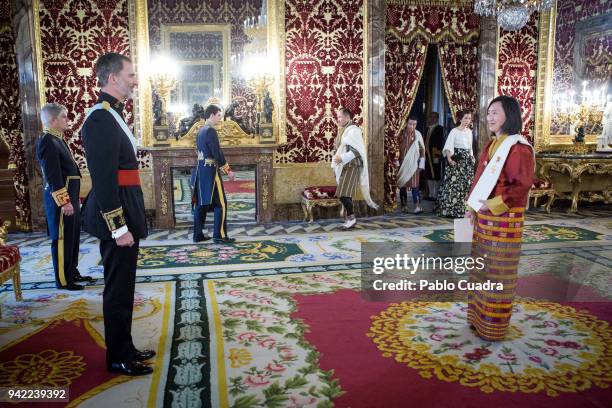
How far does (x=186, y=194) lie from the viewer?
7848 mm

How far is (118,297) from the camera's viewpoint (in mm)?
2893

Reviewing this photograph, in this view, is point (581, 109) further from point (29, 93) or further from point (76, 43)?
point (29, 93)

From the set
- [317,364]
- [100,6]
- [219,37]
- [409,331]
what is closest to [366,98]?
[219,37]

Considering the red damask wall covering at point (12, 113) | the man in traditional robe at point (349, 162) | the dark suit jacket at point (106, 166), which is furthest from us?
the red damask wall covering at point (12, 113)

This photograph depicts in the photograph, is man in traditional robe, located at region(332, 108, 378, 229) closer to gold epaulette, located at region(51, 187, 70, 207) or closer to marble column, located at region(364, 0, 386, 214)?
marble column, located at region(364, 0, 386, 214)

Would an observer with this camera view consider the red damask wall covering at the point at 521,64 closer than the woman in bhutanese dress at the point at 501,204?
No

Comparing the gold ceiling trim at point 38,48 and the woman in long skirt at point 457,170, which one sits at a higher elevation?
the gold ceiling trim at point 38,48

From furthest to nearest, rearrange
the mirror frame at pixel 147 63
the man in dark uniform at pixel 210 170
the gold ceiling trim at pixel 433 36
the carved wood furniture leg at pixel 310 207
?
1. the gold ceiling trim at pixel 433 36
2. the carved wood furniture leg at pixel 310 207
3. the mirror frame at pixel 147 63
4. the man in dark uniform at pixel 210 170

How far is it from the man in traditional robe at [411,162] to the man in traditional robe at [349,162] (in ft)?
5.43

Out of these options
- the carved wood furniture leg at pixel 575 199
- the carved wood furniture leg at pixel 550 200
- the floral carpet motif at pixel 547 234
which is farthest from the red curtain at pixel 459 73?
the floral carpet motif at pixel 547 234

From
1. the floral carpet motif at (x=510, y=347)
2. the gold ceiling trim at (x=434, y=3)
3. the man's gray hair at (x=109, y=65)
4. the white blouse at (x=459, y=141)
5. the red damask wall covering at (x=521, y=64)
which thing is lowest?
the floral carpet motif at (x=510, y=347)

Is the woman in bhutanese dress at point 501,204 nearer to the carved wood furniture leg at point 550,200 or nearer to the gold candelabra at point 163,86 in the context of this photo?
the gold candelabra at point 163,86

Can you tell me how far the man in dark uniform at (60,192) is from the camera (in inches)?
173

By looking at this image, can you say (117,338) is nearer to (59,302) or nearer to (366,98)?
(59,302)
